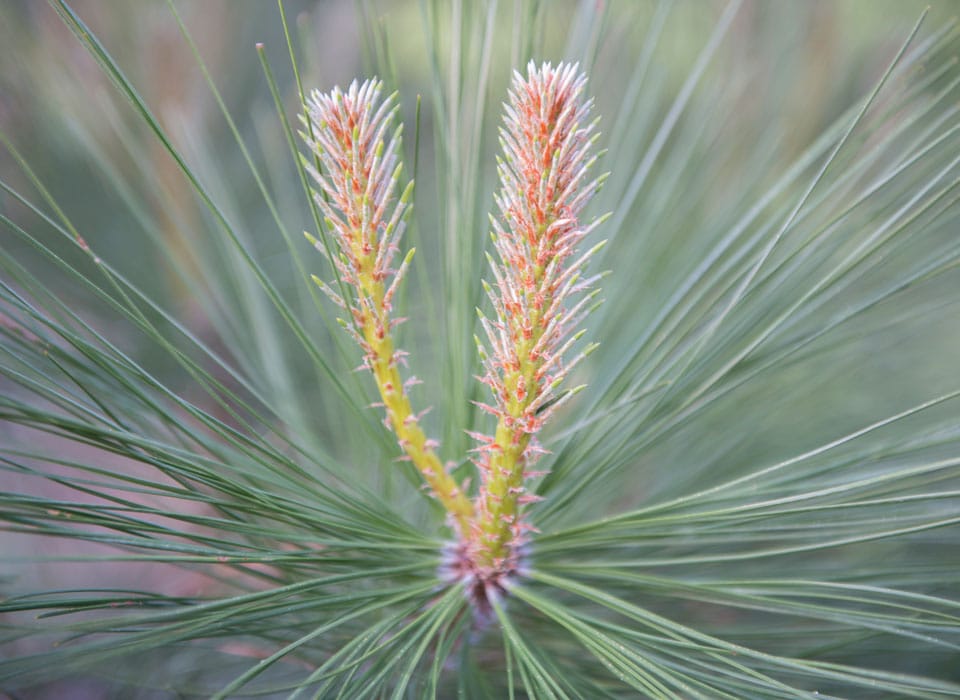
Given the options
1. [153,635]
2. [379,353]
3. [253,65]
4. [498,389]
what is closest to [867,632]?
[498,389]

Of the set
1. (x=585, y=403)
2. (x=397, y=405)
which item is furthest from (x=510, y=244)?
(x=585, y=403)

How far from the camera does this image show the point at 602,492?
43.9 inches

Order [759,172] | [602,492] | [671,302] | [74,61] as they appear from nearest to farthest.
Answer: [671,302] → [759,172] → [602,492] → [74,61]

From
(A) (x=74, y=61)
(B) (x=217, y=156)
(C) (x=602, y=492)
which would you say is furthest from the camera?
(A) (x=74, y=61)

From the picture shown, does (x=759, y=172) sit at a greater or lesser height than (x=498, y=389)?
greater

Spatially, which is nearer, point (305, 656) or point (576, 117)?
point (576, 117)

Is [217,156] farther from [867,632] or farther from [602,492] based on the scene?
[867,632]

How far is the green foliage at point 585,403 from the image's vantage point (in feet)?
2.11

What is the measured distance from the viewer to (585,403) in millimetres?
1022

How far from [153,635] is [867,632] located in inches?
28.5

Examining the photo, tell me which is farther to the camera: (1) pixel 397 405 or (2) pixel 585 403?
(2) pixel 585 403

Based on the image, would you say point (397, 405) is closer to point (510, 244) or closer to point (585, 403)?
point (510, 244)

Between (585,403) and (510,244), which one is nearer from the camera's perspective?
(510,244)

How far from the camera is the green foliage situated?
643 mm
